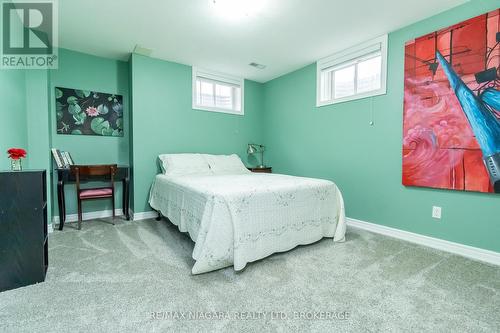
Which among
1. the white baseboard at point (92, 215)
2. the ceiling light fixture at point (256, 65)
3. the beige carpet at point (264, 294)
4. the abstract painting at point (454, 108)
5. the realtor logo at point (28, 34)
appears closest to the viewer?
the beige carpet at point (264, 294)

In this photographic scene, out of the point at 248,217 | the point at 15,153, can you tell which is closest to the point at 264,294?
the point at 248,217

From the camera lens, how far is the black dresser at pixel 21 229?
5.34 ft

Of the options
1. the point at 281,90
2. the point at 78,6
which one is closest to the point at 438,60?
the point at 281,90

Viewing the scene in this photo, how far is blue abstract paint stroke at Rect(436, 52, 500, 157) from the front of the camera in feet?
6.71

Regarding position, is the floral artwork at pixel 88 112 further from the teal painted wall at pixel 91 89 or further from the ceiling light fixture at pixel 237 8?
the ceiling light fixture at pixel 237 8

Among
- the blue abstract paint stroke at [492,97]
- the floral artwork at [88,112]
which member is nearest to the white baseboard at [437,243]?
the blue abstract paint stroke at [492,97]

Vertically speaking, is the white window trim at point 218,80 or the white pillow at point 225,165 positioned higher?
the white window trim at point 218,80

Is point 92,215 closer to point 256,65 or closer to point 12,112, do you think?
point 12,112

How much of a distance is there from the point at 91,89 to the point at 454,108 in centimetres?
435

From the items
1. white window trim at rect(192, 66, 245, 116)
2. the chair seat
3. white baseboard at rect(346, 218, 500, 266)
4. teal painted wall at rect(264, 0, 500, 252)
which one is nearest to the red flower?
the chair seat

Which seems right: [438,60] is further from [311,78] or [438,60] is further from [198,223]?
[198,223]

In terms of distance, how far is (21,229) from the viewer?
1686mm

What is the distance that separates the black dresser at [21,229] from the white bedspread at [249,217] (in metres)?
1.09

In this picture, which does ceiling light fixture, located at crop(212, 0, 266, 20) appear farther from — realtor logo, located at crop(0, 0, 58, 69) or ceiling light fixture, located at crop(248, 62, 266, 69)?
realtor logo, located at crop(0, 0, 58, 69)
